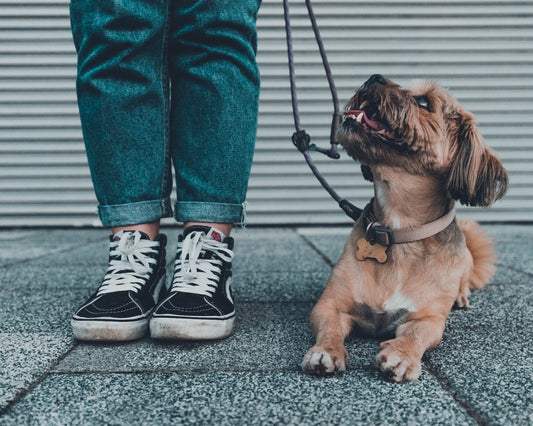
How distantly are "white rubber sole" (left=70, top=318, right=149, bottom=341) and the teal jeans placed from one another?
33cm

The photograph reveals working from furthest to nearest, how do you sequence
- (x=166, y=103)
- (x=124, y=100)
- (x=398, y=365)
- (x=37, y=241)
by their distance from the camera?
(x=37, y=241), (x=166, y=103), (x=124, y=100), (x=398, y=365)

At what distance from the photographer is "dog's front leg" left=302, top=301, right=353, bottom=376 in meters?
1.27

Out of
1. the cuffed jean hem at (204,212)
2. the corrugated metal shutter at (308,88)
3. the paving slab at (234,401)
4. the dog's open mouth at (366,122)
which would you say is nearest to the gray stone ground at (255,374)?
the paving slab at (234,401)

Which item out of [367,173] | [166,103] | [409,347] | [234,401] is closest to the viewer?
[234,401]

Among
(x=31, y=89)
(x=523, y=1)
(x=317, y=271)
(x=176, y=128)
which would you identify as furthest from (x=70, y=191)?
(x=523, y=1)

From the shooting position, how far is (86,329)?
4.90ft

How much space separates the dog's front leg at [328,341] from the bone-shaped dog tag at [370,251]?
0.19 metres

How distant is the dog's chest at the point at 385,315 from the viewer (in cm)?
163

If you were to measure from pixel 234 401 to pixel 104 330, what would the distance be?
545mm

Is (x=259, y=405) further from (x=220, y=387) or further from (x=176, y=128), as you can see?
(x=176, y=128)

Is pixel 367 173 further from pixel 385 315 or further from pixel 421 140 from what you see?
pixel 385 315

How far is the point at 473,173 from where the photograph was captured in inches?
66.4

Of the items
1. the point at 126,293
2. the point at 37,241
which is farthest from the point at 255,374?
the point at 37,241

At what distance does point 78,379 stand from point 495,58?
450 cm
